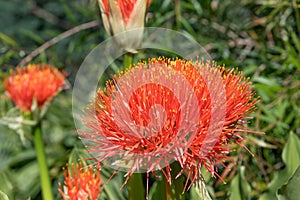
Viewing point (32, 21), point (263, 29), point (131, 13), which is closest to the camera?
point (131, 13)

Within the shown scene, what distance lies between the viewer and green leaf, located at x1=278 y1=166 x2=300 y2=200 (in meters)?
0.70

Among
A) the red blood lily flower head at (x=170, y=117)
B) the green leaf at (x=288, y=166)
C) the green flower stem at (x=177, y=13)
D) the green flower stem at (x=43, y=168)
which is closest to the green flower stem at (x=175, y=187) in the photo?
the red blood lily flower head at (x=170, y=117)

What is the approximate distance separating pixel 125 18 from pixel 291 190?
1.05 ft

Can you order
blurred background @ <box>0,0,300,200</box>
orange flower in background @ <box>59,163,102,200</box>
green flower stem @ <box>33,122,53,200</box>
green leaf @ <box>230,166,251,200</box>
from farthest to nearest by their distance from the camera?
blurred background @ <box>0,0,300,200</box>, green leaf @ <box>230,166,251,200</box>, green flower stem @ <box>33,122,53,200</box>, orange flower in background @ <box>59,163,102,200</box>

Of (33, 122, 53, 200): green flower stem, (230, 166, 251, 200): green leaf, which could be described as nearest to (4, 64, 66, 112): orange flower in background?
(33, 122, 53, 200): green flower stem

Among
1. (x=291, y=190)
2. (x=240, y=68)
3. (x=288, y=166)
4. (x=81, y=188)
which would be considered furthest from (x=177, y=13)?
(x=81, y=188)

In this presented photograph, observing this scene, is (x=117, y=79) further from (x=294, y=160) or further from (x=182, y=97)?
(x=294, y=160)

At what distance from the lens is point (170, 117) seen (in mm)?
561

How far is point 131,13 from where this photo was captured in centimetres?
71

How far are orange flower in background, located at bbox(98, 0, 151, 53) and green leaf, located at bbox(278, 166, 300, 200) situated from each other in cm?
28

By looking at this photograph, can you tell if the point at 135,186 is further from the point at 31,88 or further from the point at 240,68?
the point at 240,68

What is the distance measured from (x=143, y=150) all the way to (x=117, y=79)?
0.09 metres

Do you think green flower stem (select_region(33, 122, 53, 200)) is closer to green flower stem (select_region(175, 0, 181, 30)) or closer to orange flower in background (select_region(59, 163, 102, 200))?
orange flower in background (select_region(59, 163, 102, 200))

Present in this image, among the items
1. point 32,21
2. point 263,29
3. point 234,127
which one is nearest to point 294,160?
point 234,127
